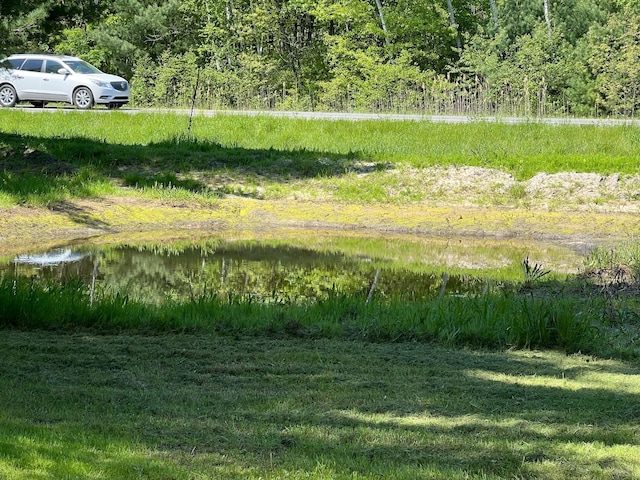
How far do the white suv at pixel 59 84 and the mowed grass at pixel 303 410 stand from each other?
25104mm

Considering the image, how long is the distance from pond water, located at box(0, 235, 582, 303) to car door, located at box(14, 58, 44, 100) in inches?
702

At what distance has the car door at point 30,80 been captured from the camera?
3312cm

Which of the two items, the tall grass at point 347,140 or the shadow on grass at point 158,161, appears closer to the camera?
the shadow on grass at point 158,161

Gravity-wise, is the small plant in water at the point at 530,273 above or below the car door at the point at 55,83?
below

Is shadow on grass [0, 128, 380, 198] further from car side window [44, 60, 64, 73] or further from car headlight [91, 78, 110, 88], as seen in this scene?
car side window [44, 60, 64, 73]

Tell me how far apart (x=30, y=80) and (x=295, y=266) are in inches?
826

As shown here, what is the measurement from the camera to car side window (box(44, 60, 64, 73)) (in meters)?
33.0

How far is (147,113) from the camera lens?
27266 millimetres

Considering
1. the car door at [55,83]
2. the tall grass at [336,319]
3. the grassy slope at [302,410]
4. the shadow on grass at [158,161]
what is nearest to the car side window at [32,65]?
the car door at [55,83]

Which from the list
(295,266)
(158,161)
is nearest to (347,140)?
(158,161)

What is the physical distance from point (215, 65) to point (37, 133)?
27.2 meters

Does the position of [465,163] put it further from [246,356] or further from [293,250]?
[246,356]

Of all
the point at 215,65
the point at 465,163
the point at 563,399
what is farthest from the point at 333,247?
the point at 215,65

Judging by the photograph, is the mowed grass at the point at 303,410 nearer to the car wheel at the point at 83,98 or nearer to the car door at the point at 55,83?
the car wheel at the point at 83,98
